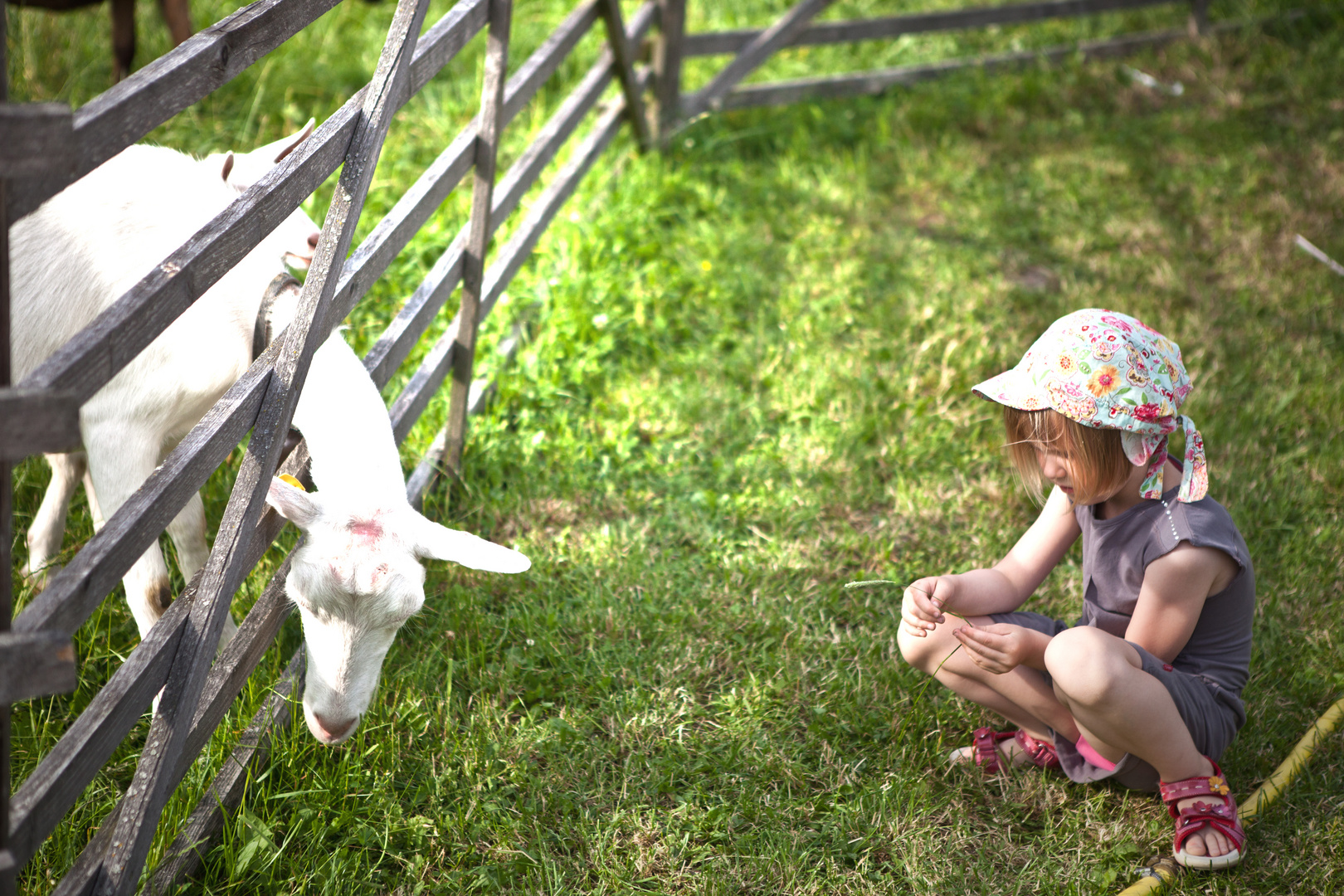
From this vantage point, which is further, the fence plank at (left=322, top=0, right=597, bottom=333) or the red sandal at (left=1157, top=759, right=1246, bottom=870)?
the fence plank at (left=322, top=0, right=597, bottom=333)

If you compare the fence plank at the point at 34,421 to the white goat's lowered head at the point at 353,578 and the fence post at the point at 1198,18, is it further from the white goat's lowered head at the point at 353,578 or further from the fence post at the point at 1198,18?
the fence post at the point at 1198,18

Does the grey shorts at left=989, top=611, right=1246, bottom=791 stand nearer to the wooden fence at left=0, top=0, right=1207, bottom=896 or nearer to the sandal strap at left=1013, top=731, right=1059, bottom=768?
the sandal strap at left=1013, top=731, right=1059, bottom=768

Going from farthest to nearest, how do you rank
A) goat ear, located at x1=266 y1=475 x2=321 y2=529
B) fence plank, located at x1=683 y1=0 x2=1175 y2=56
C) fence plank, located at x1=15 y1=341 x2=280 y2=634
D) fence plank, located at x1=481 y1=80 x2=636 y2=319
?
fence plank, located at x1=683 y1=0 x2=1175 y2=56, fence plank, located at x1=481 y1=80 x2=636 y2=319, goat ear, located at x1=266 y1=475 x2=321 y2=529, fence plank, located at x1=15 y1=341 x2=280 y2=634

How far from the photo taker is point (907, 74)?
21.7ft

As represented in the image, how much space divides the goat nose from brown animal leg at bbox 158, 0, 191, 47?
4.35m

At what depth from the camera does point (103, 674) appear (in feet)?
8.91

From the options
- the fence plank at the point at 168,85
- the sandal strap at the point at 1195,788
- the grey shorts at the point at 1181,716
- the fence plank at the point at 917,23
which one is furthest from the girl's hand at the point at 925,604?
the fence plank at the point at 917,23

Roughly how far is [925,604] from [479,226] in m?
2.02

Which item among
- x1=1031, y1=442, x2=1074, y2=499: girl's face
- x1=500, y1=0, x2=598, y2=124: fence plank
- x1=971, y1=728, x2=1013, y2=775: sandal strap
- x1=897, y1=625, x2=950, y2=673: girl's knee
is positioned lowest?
x1=971, y1=728, x2=1013, y2=775: sandal strap

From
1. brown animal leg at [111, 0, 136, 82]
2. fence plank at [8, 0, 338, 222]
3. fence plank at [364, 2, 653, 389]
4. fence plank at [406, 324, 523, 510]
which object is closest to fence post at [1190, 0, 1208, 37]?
fence plank at [364, 2, 653, 389]

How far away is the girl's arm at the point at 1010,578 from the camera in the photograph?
8.16 ft

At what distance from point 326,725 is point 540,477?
5.01 ft

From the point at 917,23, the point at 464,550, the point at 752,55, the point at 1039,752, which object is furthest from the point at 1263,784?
the point at 917,23

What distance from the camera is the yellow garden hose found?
2.34 m
